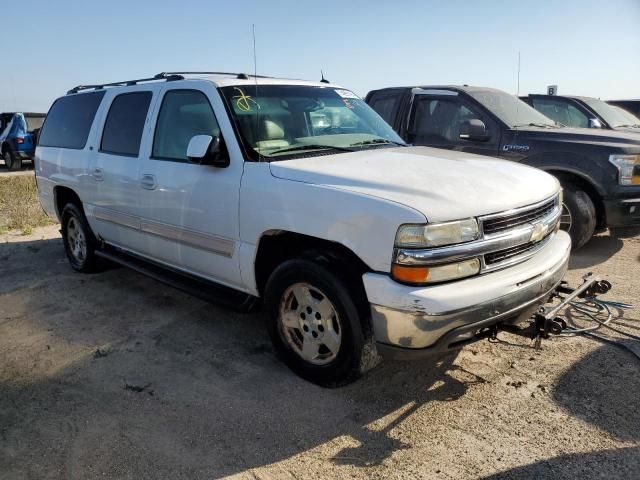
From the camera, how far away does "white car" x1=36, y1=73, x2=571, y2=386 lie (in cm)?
279

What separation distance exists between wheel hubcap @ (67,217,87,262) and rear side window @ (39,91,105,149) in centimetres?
86

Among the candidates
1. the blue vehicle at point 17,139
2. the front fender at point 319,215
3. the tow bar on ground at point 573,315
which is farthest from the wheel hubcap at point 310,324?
the blue vehicle at point 17,139

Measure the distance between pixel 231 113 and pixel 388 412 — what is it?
7.33ft

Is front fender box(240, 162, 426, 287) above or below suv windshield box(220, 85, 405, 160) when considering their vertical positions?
below

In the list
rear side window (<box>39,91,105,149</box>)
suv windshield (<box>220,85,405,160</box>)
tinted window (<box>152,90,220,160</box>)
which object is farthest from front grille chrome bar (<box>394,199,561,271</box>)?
rear side window (<box>39,91,105,149</box>)

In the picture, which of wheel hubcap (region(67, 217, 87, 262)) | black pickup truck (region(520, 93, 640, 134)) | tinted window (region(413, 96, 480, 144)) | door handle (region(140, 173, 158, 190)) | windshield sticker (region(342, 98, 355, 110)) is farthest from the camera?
black pickup truck (region(520, 93, 640, 134))

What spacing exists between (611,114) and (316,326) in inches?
334

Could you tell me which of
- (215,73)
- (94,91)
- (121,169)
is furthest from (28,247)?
(215,73)

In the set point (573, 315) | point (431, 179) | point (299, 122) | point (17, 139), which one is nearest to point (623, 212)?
point (573, 315)

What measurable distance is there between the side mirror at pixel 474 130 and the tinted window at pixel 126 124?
11.8ft

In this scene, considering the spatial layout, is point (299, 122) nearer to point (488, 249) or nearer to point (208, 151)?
point (208, 151)

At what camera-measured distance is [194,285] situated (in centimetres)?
411

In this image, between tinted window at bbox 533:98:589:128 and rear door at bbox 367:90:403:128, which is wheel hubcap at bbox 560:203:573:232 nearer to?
rear door at bbox 367:90:403:128

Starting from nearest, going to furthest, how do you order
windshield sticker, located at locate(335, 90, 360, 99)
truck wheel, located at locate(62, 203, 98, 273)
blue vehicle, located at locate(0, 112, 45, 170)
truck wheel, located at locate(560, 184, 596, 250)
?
windshield sticker, located at locate(335, 90, 360, 99)
truck wheel, located at locate(62, 203, 98, 273)
truck wheel, located at locate(560, 184, 596, 250)
blue vehicle, located at locate(0, 112, 45, 170)
